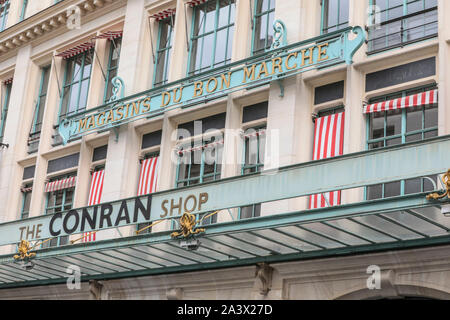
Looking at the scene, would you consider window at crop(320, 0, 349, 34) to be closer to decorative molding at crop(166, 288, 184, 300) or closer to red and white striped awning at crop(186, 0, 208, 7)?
red and white striped awning at crop(186, 0, 208, 7)

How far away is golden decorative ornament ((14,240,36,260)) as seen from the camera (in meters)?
23.2

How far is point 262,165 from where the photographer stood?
22156 mm

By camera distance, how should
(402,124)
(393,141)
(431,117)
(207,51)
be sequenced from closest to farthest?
(431,117), (402,124), (393,141), (207,51)

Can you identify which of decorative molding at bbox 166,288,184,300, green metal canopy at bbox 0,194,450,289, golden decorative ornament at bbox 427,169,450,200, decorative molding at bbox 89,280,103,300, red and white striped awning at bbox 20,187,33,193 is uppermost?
red and white striped awning at bbox 20,187,33,193

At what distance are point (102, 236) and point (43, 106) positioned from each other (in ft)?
28.9

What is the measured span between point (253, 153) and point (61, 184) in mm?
9075

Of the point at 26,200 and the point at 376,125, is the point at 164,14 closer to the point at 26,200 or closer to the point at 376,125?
the point at 26,200

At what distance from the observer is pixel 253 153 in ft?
74.2

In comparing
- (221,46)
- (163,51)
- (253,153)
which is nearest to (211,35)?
(221,46)

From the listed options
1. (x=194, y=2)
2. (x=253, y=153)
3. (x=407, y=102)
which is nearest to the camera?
(x=407, y=102)

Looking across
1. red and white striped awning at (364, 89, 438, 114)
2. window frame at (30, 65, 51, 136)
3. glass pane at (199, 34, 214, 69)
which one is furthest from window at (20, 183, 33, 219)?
red and white striped awning at (364, 89, 438, 114)

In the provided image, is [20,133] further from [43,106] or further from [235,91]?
[235,91]
